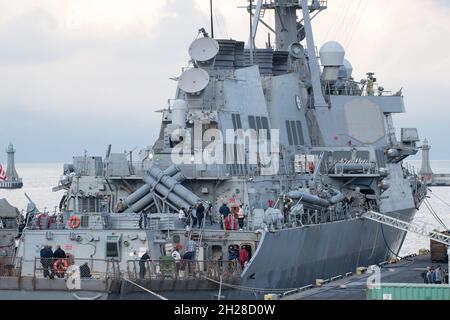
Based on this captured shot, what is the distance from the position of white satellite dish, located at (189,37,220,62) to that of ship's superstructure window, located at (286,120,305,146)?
5580 mm

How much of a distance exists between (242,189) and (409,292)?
9527 millimetres

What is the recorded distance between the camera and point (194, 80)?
35.4m

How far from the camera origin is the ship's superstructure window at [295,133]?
40.3 metres

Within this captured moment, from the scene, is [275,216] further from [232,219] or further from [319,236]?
[319,236]

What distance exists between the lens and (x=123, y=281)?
89.0 ft

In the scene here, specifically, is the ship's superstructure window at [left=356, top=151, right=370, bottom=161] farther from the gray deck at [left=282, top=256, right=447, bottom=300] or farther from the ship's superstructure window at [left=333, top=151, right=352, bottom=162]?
the gray deck at [left=282, top=256, right=447, bottom=300]

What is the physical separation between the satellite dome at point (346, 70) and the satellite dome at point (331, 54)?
6.65ft

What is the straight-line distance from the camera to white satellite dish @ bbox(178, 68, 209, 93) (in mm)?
35281

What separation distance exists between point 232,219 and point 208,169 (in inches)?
92.9

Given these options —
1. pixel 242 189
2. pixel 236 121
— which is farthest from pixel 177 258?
pixel 236 121

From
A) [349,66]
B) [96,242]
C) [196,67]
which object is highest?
[349,66]

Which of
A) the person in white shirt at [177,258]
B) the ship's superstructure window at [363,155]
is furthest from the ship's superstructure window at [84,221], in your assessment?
the ship's superstructure window at [363,155]
